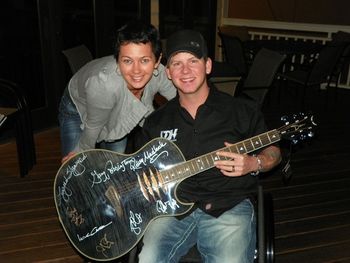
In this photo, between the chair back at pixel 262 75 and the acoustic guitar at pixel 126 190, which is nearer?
the acoustic guitar at pixel 126 190

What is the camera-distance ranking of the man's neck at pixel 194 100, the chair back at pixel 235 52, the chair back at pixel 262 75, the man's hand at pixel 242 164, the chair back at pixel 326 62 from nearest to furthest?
the man's hand at pixel 242 164, the man's neck at pixel 194 100, the chair back at pixel 262 75, the chair back at pixel 326 62, the chair back at pixel 235 52

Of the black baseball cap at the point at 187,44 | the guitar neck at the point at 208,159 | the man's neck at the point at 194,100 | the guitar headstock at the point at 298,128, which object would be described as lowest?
the guitar neck at the point at 208,159

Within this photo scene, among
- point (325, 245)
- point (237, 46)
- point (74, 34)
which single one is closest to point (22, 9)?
point (74, 34)

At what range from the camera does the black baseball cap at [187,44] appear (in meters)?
1.75

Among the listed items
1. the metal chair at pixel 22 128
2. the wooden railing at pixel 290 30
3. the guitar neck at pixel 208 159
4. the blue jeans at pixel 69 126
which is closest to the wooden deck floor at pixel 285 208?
the metal chair at pixel 22 128

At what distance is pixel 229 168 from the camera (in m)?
1.66

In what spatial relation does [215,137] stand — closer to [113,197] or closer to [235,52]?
[113,197]

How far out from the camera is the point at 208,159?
1.73 metres

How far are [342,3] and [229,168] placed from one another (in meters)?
6.76

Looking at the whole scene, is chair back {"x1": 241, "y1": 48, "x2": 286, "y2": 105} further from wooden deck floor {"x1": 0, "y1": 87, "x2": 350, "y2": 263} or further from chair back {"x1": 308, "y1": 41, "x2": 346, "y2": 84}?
chair back {"x1": 308, "y1": 41, "x2": 346, "y2": 84}

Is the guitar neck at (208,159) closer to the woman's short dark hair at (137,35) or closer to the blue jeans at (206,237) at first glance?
the blue jeans at (206,237)

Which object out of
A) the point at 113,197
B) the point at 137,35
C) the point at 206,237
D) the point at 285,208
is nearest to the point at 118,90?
the point at 137,35
